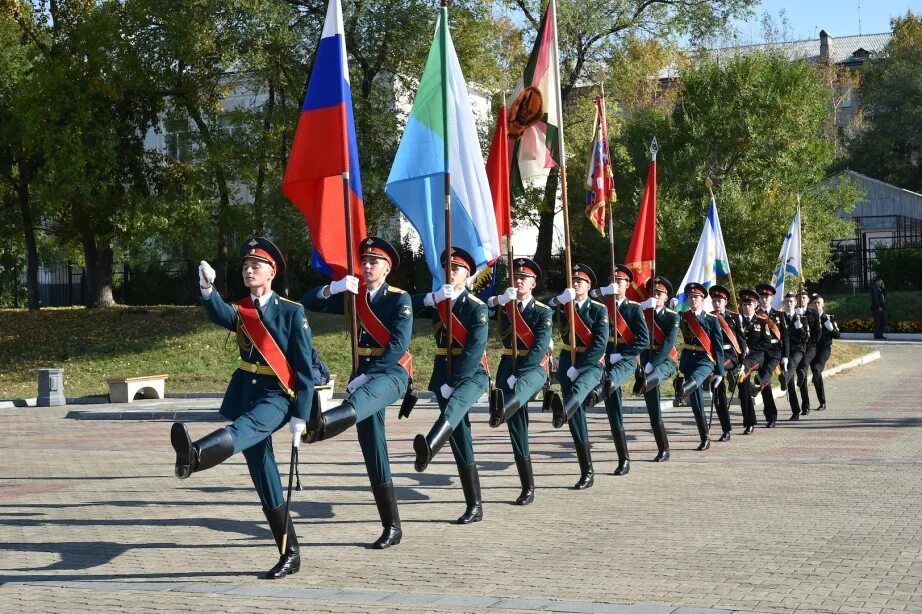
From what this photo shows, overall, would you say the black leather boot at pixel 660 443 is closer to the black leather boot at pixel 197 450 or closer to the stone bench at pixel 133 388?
the black leather boot at pixel 197 450

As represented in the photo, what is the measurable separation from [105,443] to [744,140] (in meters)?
20.5

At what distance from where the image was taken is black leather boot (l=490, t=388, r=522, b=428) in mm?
9633

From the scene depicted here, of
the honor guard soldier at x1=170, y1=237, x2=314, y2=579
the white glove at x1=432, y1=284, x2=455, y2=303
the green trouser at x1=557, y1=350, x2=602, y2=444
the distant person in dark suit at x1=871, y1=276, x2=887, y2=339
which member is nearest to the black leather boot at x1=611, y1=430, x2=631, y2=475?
the green trouser at x1=557, y1=350, x2=602, y2=444

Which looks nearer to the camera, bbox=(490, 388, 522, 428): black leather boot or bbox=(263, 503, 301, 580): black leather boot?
bbox=(263, 503, 301, 580): black leather boot

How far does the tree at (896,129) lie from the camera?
56781 millimetres

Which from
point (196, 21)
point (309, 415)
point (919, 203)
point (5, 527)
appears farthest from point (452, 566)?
point (919, 203)

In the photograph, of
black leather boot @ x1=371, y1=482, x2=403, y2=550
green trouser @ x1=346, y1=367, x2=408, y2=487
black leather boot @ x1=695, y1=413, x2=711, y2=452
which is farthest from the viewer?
black leather boot @ x1=695, y1=413, x2=711, y2=452

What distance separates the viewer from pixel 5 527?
9.70 metres

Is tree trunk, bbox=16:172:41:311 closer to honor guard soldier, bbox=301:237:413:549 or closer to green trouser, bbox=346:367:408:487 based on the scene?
honor guard soldier, bbox=301:237:413:549

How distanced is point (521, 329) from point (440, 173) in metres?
1.47

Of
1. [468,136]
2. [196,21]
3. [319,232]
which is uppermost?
[196,21]

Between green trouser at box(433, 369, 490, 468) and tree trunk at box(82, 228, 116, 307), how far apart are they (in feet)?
92.8

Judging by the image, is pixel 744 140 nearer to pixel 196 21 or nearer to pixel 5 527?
pixel 196 21

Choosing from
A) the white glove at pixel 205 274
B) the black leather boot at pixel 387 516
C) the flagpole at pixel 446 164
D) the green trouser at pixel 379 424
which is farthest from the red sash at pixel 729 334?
the white glove at pixel 205 274
